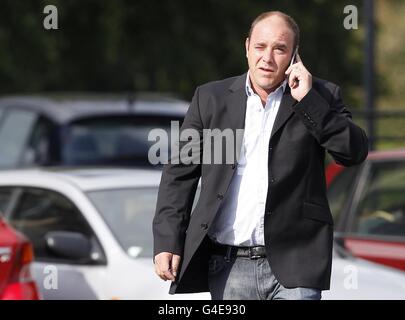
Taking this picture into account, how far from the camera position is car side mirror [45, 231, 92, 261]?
725cm

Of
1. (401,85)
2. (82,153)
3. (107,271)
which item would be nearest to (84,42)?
(82,153)

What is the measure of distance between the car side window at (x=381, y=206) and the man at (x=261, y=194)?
3.01 m

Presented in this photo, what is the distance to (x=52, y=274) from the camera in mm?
7418

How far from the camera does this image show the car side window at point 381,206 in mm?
8047

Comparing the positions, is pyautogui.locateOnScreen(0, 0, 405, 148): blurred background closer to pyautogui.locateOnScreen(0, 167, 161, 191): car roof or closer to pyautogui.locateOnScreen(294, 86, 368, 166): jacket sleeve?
pyautogui.locateOnScreen(0, 167, 161, 191): car roof

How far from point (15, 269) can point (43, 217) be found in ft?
4.03

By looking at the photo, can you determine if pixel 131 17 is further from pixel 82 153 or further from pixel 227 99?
pixel 227 99

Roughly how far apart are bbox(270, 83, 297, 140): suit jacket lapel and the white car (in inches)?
63.6

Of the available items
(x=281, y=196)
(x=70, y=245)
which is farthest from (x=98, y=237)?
(x=281, y=196)

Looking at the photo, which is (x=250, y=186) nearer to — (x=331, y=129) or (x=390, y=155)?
(x=331, y=129)

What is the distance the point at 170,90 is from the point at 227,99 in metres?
15.6

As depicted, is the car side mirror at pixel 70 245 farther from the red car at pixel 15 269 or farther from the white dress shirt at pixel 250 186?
the white dress shirt at pixel 250 186

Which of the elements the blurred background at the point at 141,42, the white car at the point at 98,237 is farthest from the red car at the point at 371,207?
the blurred background at the point at 141,42

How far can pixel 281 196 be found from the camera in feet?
16.2
